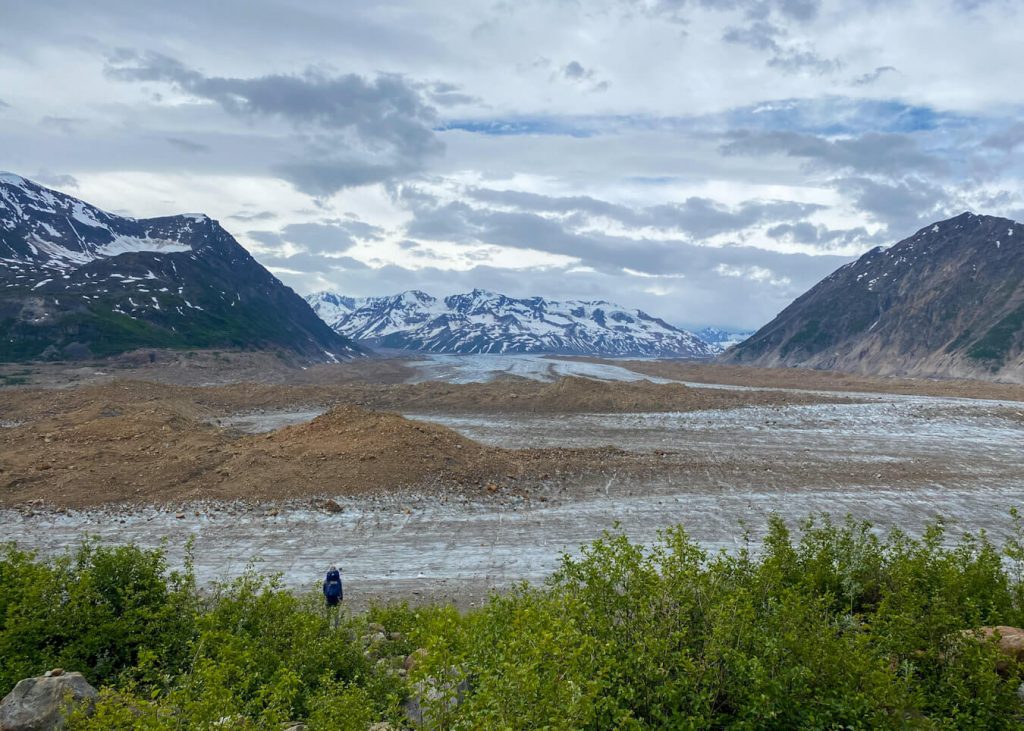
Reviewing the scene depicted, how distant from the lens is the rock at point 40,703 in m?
8.04

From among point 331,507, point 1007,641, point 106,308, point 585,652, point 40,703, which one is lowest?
point 331,507

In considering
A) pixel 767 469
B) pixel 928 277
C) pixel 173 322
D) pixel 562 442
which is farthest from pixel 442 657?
pixel 928 277

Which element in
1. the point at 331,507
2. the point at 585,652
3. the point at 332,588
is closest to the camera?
the point at 585,652

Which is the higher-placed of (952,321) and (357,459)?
(952,321)

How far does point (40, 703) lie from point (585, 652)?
297 inches

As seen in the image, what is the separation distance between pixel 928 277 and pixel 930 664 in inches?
8891

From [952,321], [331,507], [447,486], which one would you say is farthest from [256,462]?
[952,321]

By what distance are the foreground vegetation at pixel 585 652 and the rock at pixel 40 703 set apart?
2.77 feet

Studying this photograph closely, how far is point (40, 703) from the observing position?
27.0ft

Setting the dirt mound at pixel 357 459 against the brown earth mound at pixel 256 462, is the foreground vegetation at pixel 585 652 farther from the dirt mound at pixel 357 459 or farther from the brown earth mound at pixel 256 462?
the brown earth mound at pixel 256 462

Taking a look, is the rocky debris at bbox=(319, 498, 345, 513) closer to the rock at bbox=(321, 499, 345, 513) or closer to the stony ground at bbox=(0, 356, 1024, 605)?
the rock at bbox=(321, 499, 345, 513)

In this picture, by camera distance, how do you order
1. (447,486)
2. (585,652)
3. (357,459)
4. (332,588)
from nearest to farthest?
(585,652)
(332,588)
(447,486)
(357,459)

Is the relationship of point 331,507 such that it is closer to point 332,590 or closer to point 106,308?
point 332,590

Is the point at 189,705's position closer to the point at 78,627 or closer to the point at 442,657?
the point at 442,657
